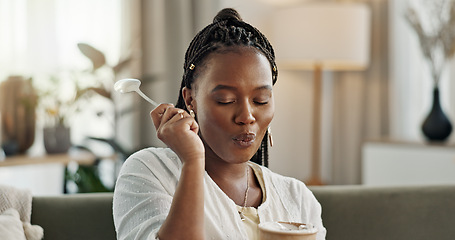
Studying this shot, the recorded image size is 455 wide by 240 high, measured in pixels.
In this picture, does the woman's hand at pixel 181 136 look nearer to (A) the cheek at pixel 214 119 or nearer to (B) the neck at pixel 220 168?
A: (A) the cheek at pixel 214 119

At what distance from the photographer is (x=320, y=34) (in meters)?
3.56

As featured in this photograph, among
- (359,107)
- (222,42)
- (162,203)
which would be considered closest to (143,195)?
(162,203)

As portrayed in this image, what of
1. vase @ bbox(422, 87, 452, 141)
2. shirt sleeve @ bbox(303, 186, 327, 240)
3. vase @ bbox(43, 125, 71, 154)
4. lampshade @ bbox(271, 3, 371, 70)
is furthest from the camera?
lampshade @ bbox(271, 3, 371, 70)

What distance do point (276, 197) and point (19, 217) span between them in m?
0.59

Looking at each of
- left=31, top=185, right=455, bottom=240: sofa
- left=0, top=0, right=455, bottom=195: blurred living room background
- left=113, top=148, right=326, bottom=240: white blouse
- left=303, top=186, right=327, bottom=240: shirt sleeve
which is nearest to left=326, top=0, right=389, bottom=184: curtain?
left=0, top=0, right=455, bottom=195: blurred living room background

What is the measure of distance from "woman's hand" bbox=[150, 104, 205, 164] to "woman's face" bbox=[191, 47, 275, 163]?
7 centimetres

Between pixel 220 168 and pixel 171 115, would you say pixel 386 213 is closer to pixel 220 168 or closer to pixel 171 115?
pixel 220 168

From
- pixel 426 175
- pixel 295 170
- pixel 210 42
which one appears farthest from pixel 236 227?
pixel 295 170

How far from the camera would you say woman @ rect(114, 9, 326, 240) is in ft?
3.47

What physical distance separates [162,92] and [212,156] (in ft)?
6.94

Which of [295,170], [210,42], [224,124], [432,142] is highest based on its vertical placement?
[210,42]

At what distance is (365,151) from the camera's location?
3.65m

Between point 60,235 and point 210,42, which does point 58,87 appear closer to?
point 60,235

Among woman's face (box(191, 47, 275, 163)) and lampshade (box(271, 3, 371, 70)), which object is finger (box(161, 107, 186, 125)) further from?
lampshade (box(271, 3, 371, 70))
